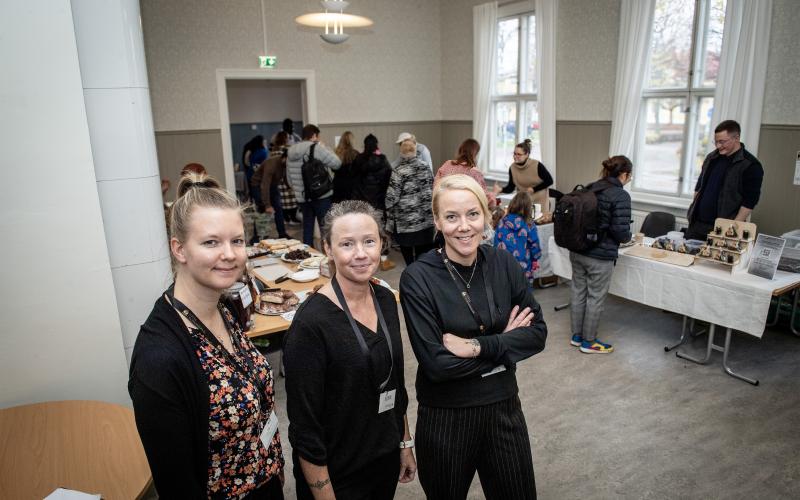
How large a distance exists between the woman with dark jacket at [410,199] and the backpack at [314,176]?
3.93ft

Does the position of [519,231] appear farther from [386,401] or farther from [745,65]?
[386,401]

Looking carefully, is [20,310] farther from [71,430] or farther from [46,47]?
[46,47]

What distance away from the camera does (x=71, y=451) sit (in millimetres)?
2004

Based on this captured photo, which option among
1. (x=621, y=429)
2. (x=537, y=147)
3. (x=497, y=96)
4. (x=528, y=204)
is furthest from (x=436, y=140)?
(x=621, y=429)

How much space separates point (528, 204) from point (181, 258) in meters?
3.87

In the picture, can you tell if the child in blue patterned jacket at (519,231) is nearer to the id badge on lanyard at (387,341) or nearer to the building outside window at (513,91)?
the building outside window at (513,91)

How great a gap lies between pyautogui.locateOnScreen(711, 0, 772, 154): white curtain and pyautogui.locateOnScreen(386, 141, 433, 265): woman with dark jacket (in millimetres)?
2859

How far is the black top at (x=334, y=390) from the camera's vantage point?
136cm

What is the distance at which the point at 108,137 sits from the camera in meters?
2.23

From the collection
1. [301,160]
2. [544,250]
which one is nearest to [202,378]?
[544,250]

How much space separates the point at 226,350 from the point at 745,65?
17.2 feet

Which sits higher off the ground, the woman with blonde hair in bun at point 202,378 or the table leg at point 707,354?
the woman with blonde hair in bun at point 202,378

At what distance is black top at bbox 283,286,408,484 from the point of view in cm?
136

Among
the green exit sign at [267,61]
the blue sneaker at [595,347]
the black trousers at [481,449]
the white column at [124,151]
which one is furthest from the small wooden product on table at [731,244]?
the green exit sign at [267,61]
